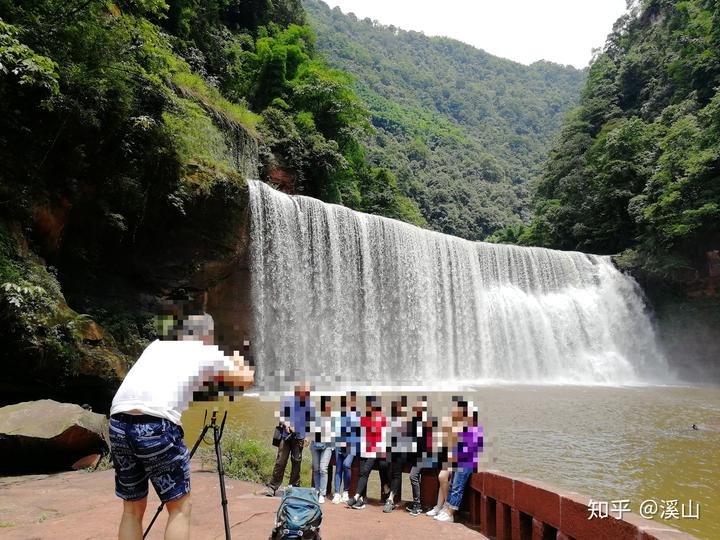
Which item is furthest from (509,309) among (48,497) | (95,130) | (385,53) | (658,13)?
(385,53)

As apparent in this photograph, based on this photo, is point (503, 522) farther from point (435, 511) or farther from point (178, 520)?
point (178, 520)

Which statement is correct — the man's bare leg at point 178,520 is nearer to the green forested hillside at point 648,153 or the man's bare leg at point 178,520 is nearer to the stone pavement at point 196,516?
the stone pavement at point 196,516

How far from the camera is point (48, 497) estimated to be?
14.5 feet

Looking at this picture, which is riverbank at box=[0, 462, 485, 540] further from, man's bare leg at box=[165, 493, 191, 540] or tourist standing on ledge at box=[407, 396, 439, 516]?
man's bare leg at box=[165, 493, 191, 540]

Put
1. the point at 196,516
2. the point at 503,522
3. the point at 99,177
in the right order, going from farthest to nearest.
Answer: the point at 99,177 → the point at 196,516 → the point at 503,522

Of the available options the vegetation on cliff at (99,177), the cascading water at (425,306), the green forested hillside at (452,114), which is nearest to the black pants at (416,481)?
the vegetation on cliff at (99,177)

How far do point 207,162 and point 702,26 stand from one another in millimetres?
29665

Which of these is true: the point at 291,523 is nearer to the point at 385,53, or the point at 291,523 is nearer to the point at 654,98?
the point at 654,98

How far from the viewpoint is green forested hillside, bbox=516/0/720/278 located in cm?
2216

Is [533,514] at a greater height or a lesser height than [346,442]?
lesser

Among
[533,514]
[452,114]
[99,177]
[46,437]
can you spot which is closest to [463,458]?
[533,514]

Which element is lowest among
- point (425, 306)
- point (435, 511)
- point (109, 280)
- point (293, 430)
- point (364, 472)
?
point (435, 511)

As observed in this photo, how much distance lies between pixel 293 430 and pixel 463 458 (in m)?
1.57

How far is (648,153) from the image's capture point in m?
27.2
